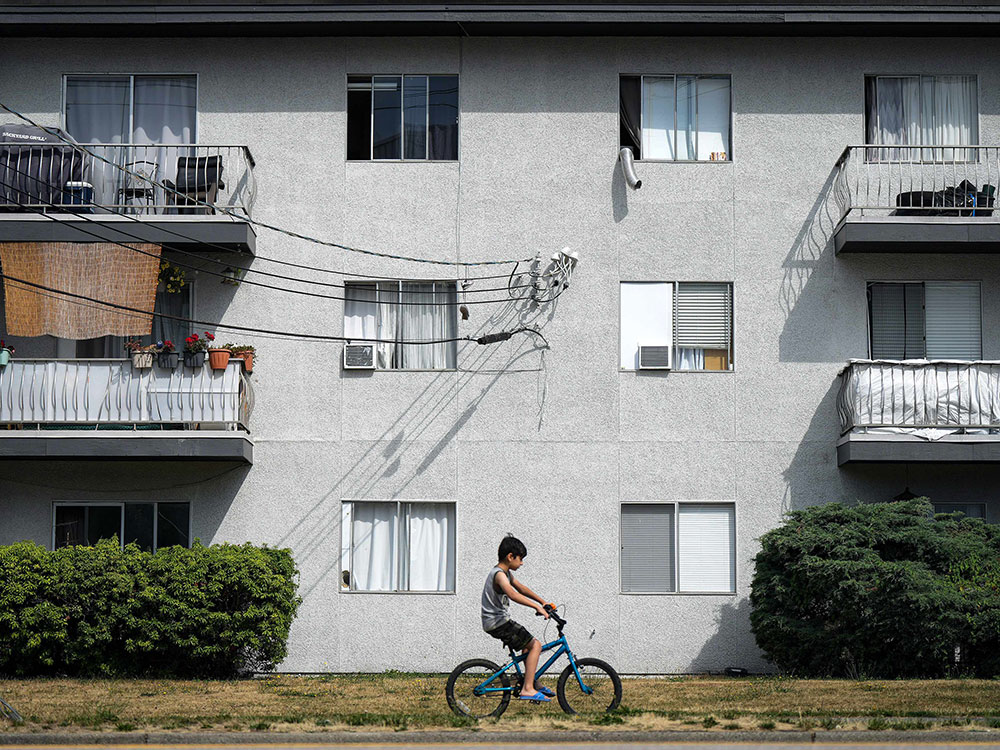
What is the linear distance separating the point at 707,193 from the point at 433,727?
10734 millimetres

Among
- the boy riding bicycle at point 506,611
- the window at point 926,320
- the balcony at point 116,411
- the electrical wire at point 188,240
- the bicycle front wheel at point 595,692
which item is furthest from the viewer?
the window at point 926,320

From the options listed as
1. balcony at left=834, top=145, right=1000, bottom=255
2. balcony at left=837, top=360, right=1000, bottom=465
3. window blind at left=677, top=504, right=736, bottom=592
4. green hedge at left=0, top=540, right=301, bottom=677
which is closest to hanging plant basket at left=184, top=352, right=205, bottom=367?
green hedge at left=0, top=540, right=301, bottom=677

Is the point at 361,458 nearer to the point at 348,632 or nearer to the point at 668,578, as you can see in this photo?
the point at 348,632

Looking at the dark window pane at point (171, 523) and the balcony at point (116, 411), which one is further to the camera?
the dark window pane at point (171, 523)

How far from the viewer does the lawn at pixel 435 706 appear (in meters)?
13.2

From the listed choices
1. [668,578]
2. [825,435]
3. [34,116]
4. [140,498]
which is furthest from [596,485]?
[34,116]

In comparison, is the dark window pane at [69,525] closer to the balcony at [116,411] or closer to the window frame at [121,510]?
the window frame at [121,510]

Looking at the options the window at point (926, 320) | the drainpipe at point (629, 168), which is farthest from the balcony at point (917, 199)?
the drainpipe at point (629, 168)

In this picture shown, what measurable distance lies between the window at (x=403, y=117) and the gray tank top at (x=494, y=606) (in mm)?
9355

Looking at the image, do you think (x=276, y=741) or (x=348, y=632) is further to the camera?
(x=348, y=632)

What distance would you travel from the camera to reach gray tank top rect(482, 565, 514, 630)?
533 inches

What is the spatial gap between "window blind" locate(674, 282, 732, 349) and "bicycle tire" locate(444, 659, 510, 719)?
8.56 meters

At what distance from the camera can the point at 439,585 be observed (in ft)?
67.3

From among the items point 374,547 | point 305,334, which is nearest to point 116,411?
point 305,334
